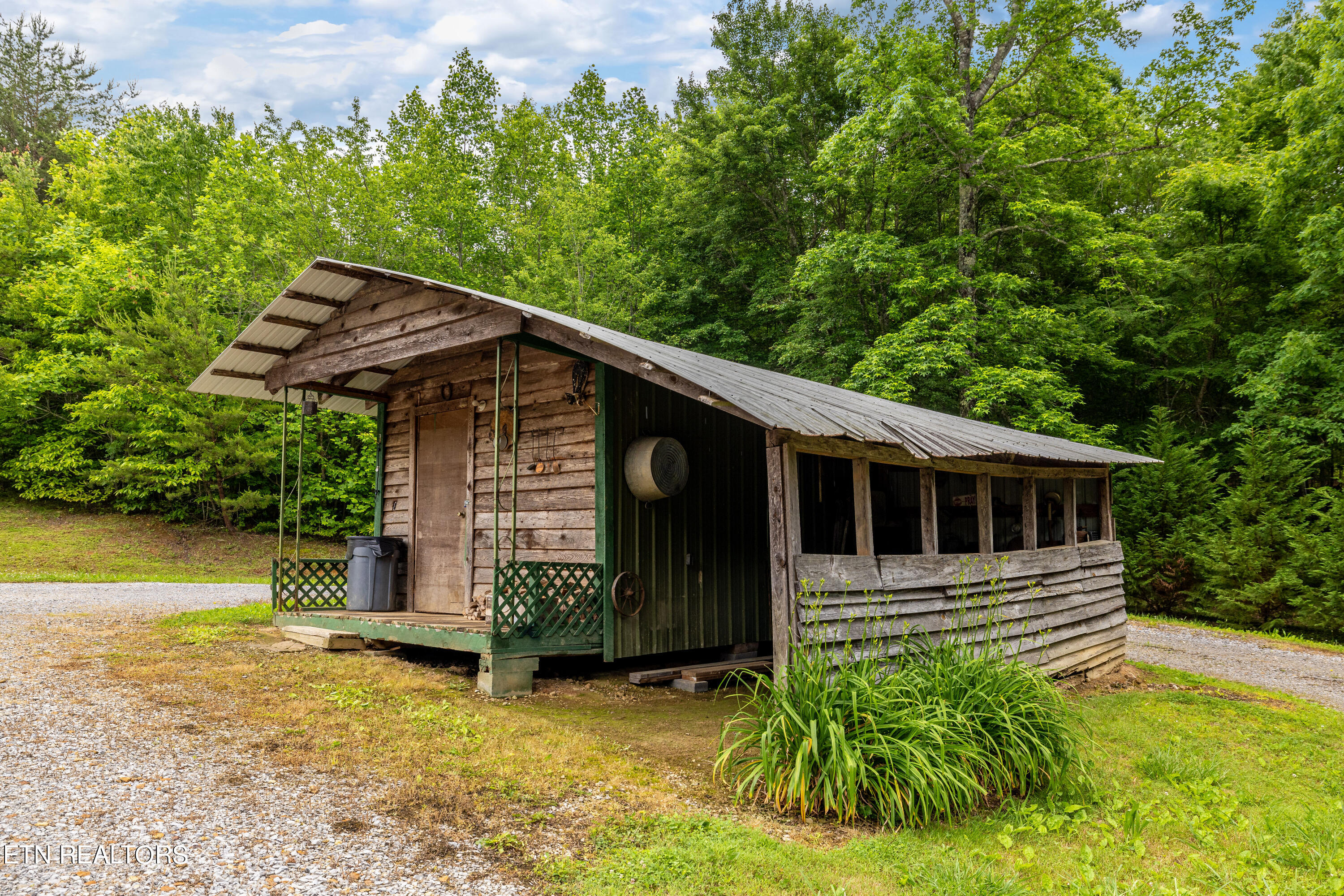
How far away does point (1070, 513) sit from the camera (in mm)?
9336

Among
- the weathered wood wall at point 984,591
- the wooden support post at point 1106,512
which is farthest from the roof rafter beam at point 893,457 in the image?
the wooden support post at point 1106,512

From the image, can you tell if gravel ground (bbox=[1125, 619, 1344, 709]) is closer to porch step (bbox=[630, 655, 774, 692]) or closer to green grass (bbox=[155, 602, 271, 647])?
porch step (bbox=[630, 655, 774, 692])

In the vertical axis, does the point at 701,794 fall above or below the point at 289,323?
below

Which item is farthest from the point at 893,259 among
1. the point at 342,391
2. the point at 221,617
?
the point at 221,617

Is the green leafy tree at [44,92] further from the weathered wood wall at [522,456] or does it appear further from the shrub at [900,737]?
the shrub at [900,737]

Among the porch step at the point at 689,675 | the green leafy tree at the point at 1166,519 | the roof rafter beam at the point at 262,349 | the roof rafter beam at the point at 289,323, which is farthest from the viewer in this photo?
the green leafy tree at the point at 1166,519

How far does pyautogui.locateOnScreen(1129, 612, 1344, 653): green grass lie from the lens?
12.2 metres

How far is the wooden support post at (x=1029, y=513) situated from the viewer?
331 inches

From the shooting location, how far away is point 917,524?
35.4ft

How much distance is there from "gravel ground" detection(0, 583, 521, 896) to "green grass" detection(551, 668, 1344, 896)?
31.2 inches

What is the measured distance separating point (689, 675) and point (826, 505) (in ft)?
11.3

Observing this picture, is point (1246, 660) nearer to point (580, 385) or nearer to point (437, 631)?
point (580, 385)

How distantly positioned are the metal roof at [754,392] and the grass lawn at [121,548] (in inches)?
336

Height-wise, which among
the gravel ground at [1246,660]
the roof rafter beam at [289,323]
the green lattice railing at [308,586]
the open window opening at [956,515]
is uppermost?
the roof rafter beam at [289,323]
